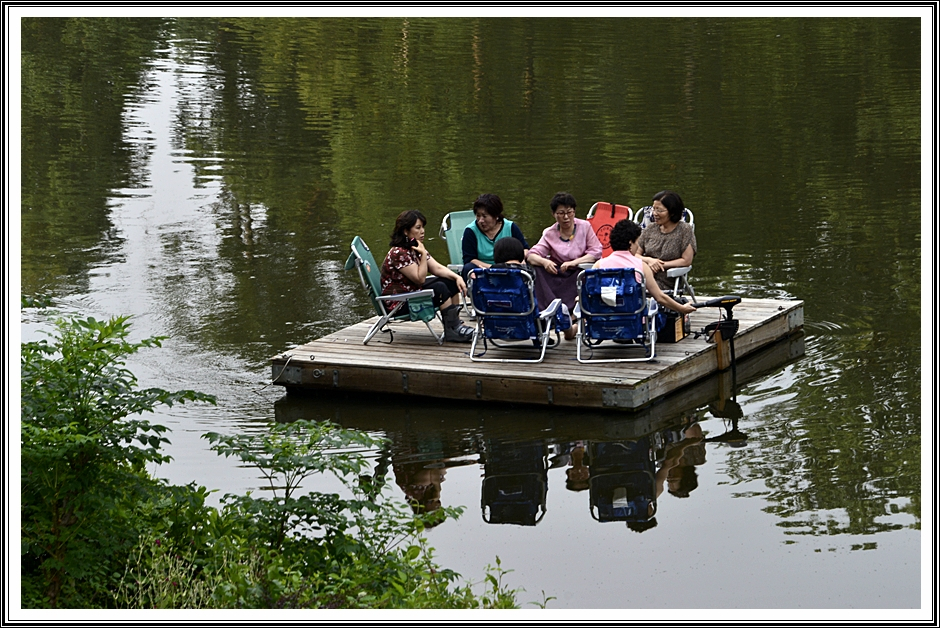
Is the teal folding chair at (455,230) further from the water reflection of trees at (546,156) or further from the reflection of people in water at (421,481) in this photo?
the reflection of people in water at (421,481)

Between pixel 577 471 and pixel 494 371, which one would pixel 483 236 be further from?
pixel 577 471

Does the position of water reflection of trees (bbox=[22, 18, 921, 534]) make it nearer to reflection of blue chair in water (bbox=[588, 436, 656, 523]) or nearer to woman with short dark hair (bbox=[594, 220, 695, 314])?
reflection of blue chair in water (bbox=[588, 436, 656, 523])

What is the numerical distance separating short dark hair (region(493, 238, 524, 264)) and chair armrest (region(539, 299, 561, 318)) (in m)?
0.41

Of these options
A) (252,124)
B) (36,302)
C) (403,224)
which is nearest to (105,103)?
(252,124)

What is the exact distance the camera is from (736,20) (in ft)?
129

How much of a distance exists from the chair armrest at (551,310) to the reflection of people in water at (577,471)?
126 centimetres

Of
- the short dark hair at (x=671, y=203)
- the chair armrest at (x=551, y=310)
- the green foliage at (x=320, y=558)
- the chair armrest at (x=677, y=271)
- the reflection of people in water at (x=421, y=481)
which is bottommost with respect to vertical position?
the reflection of people in water at (x=421, y=481)

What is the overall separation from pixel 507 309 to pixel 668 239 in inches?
65.6

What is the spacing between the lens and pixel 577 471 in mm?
8516

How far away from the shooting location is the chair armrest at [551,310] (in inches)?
391

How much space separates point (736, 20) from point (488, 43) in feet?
25.4

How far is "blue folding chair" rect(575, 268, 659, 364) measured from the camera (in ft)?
31.4

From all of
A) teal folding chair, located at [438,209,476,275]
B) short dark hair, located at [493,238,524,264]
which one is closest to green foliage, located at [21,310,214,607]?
short dark hair, located at [493,238,524,264]

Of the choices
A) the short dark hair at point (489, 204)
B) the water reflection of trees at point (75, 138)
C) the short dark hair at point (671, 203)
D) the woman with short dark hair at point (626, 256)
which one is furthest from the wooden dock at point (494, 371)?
the water reflection of trees at point (75, 138)
